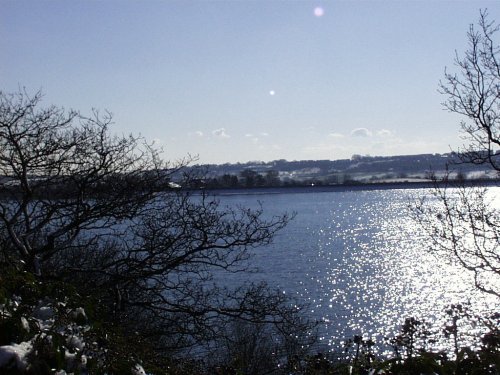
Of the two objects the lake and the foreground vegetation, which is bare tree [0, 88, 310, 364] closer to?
the foreground vegetation

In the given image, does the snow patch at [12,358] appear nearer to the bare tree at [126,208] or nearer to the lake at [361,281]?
the bare tree at [126,208]

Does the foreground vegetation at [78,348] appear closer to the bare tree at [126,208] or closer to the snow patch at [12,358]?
the snow patch at [12,358]

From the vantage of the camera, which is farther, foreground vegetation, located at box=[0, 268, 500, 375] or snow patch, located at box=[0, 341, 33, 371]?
foreground vegetation, located at box=[0, 268, 500, 375]

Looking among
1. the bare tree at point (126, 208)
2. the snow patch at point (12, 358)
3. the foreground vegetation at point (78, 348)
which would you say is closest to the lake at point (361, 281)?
the bare tree at point (126, 208)

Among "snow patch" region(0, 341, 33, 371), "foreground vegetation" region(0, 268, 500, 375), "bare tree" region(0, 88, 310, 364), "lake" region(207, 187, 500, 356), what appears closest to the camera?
"snow patch" region(0, 341, 33, 371)

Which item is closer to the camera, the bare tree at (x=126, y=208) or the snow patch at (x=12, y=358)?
the snow patch at (x=12, y=358)

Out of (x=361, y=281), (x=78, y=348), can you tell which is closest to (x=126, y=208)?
(x=78, y=348)

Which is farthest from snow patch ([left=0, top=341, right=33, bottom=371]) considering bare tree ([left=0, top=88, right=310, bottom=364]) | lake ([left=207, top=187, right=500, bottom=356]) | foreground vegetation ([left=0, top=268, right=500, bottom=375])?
lake ([left=207, top=187, right=500, bottom=356])

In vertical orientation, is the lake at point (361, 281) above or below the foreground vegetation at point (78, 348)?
below

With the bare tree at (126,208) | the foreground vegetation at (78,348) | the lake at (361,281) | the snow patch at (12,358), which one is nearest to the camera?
the snow patch at (12,358)

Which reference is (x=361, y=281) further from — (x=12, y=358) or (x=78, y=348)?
(x=12, y=358)

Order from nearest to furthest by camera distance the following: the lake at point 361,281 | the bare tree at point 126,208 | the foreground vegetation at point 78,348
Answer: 1. the foreground vegetation at point 78,348
2. the bare tree at point 126,208
3. the lake at point 361,281

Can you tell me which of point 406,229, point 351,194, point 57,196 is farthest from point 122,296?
point 351,194

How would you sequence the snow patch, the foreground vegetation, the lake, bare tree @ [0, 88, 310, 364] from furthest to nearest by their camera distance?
the lake → bare tree @ [0, 88, 310, 364] → the foreground vegetation → the snow patch
